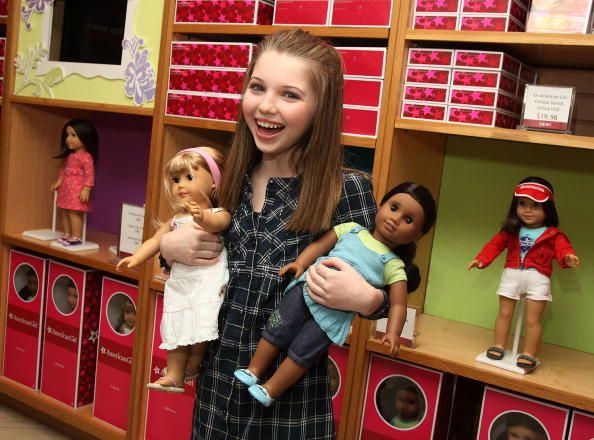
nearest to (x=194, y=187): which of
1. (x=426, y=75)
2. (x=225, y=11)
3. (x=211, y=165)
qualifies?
(x=211, y=165)

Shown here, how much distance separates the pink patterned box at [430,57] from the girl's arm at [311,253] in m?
0.59

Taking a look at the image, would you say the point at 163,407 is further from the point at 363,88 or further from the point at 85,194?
the point at 363,88

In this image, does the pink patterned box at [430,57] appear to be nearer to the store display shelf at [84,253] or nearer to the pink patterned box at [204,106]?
the pink patterned box at [204,106]

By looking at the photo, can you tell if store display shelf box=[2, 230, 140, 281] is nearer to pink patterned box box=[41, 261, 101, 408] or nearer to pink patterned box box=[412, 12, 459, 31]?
pink patterned box box=[41, 261, 101, 408]

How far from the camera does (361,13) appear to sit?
63.8 inches

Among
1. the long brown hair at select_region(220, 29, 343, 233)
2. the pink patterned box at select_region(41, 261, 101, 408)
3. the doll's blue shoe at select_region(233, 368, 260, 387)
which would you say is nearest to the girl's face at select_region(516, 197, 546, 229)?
the long brown hair at select_region(220, 29, 343, 233)

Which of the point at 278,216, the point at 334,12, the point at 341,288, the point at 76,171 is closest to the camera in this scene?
the point at 341,288

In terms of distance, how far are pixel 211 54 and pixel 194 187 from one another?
0.71m

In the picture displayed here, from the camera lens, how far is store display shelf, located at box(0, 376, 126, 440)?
218 cm

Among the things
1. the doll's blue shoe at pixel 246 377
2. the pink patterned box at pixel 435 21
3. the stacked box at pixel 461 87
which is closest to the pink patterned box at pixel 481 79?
the stacked box at pixel 461 87

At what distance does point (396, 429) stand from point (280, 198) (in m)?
0.78

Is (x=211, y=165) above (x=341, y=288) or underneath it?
above

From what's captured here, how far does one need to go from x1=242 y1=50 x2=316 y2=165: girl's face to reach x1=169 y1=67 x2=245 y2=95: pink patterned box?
25.0 inches

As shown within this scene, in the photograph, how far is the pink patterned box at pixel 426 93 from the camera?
1.54 metres
